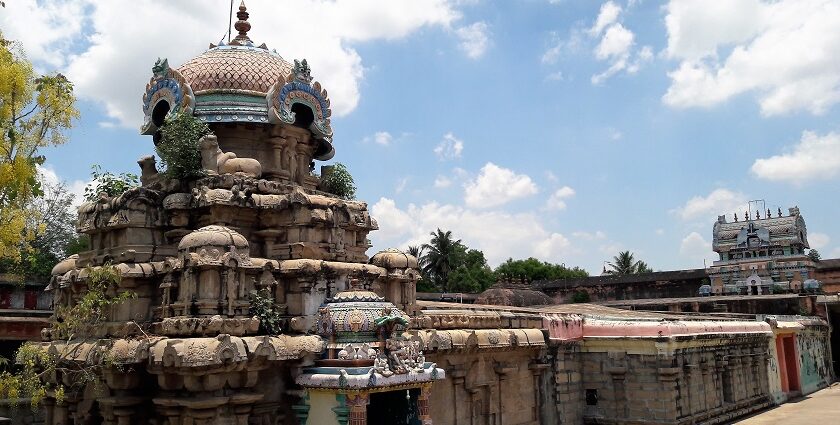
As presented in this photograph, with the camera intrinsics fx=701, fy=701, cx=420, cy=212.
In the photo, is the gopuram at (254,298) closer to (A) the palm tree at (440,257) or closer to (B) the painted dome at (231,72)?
(B) the painted dome at (231,72)


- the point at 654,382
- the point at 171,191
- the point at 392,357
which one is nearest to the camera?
the point at 392,357

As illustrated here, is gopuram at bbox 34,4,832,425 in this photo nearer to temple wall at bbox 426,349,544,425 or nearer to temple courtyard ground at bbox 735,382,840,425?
temple wall at bbox 426,349,544,425

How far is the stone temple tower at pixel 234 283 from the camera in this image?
411 inches

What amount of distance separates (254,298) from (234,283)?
0.52 m

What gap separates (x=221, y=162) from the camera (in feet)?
41.3

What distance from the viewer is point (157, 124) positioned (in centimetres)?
1421

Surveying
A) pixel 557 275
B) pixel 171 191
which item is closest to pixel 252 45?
pixel 171 191

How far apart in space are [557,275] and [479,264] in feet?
36.6

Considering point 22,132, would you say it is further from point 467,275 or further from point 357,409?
point 467,275

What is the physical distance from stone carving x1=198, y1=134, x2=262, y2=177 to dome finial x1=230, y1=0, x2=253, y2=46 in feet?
10.9

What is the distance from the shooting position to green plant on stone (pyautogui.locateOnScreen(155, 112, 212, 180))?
1230 centimetres

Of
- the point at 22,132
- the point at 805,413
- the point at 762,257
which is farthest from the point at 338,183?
the point at 762,257

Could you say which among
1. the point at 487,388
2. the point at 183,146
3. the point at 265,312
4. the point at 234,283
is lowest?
the point at 487,388

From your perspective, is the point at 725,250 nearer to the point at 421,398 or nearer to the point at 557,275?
the point at 557,275
